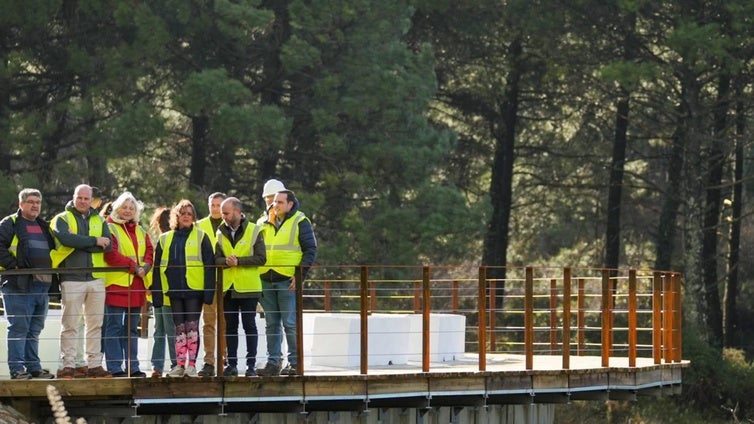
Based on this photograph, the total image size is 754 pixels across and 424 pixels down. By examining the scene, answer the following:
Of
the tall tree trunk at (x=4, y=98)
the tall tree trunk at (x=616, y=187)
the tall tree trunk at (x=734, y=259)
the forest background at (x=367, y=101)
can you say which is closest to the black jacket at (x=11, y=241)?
the forest background at (x=367, y=101)

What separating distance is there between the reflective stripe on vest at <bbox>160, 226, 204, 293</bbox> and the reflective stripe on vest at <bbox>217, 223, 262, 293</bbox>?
241 mm

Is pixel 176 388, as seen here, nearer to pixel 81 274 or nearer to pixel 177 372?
pixel 177 372

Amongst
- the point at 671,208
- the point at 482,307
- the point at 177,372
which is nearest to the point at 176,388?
the point at 177,372

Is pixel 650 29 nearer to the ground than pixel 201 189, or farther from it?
farther from it

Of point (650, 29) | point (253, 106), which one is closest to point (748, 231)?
point (650, 29)

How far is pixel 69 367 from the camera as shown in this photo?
46.9 feet

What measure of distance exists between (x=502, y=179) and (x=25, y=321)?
27.2 meters

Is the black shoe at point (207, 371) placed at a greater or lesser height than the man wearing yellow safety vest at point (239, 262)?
lesser

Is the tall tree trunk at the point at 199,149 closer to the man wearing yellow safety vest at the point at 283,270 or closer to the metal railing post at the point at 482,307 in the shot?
the metal railing post at the point at 482,307

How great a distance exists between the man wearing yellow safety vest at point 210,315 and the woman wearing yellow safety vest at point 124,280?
1.76 ft

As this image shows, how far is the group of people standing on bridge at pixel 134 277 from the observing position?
14242 millimetres

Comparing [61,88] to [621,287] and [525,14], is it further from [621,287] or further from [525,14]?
[621,287]

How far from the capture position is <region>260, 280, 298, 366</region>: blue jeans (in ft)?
48.5

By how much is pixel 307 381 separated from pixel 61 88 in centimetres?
1935
